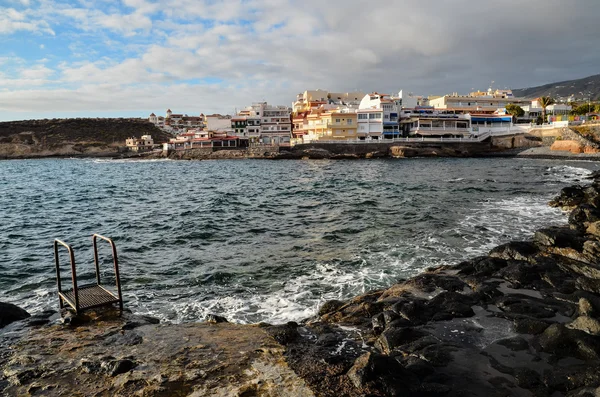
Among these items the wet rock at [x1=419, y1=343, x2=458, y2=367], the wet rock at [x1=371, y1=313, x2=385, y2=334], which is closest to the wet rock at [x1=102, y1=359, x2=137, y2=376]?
the wet rock at [x1=371, y1=313, x2=385, y2=334]

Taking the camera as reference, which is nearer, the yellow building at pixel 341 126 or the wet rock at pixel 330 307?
the wet rock at pixel 330 307

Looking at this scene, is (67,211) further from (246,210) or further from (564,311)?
(564,311)

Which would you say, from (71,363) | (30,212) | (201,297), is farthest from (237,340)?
(30,212)

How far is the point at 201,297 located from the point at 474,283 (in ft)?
27.6

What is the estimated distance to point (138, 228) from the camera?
2167 centimetres

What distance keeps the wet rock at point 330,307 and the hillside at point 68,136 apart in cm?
12286

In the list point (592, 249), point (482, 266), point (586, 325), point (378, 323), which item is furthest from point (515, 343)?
point (592, 249)

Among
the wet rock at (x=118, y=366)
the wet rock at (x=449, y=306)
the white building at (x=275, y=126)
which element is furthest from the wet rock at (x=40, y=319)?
the white building at (x=275, y=126)

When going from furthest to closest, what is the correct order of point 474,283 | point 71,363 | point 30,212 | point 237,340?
point 30,212 → point 474,283 → point 237,340 → point 71,363

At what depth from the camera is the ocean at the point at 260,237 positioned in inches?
483

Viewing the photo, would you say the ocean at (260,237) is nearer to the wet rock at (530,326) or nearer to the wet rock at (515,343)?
the wet rock at (530,326)

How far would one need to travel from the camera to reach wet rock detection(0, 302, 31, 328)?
950 cm

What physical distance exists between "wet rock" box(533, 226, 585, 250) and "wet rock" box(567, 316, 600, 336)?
7.03 meters

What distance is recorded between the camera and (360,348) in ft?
25.1
